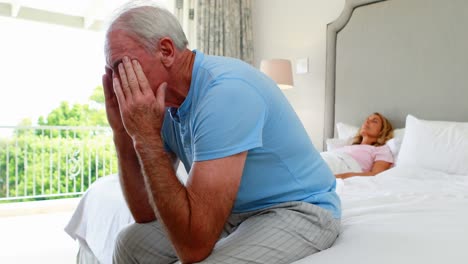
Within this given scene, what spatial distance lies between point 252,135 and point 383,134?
2141 millimetres

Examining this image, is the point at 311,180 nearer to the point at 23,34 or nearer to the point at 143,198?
the point at 143,198

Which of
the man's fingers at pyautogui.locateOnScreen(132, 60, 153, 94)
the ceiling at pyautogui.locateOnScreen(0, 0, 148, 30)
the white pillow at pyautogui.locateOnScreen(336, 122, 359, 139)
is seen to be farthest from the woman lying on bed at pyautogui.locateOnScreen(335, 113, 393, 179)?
the ceiling at pyautogui.locateOnScreen(0, 0, 148, 30)

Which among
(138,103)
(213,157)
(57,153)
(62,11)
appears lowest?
(57,153)

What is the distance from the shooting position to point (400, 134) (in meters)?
2.66

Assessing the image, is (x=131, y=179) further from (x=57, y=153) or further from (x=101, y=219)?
(x=57, y=153)

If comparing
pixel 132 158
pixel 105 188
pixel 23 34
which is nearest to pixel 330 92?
pixel 105 188

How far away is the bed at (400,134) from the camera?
3.08 ft

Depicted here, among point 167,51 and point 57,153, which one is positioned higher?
point 167,51

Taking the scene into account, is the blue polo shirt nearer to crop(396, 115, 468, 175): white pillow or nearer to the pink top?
crop(396, 115, 468, 175): white pillow

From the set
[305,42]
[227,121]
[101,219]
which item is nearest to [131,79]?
[227,121]

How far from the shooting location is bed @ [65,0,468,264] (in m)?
0.94

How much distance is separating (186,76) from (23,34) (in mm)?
7408

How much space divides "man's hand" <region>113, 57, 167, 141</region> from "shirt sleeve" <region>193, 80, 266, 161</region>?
0.32 ft

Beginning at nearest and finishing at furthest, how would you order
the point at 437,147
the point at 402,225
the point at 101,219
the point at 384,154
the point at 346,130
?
the point at 402,225, the point at 101,219, the point at 437,147, the point at 384,154, the point at 346,130
